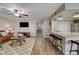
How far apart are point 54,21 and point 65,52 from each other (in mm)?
5809

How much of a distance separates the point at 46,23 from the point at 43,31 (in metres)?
0.80

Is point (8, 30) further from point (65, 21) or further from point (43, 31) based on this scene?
point (65, 21)

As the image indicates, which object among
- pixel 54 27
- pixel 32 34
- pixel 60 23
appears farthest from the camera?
pixel 32 34

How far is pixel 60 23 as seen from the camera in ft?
31.2

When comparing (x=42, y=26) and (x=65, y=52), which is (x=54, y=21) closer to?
(x=42, y=26)

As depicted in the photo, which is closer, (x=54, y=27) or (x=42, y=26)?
(x=54, y=27)

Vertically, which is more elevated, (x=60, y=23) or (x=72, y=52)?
(x=60, y=23)

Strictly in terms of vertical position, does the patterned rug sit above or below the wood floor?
above

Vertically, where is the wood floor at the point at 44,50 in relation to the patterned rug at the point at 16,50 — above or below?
below

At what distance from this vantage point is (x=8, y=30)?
936 cm
